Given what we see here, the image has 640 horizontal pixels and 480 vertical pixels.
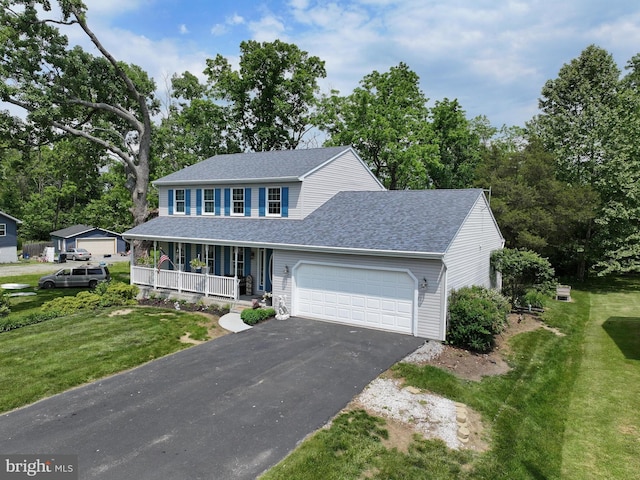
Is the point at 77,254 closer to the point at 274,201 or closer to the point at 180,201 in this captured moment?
the point at 180,201

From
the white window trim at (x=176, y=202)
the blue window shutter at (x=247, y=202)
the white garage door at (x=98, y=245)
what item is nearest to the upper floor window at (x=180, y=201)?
the white window trim at (x=176, y=202)

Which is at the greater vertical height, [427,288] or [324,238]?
[324,238]

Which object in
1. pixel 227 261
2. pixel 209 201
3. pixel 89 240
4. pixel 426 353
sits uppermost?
pixel 209 201

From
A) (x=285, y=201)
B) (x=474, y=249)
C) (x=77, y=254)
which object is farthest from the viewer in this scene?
(x=77, y=254)

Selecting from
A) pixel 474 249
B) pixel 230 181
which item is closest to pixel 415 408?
pixel 474 249

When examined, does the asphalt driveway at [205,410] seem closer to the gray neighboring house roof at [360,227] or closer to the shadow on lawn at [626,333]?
the gray neighboring house roof at [360,227]

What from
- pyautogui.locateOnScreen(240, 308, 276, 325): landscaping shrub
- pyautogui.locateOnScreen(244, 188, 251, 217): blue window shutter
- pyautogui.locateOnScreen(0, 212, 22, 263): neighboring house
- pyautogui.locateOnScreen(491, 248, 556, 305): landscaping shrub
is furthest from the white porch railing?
pyautogui.locateOnScreen(0, 212, 22, 263): neighboring house
